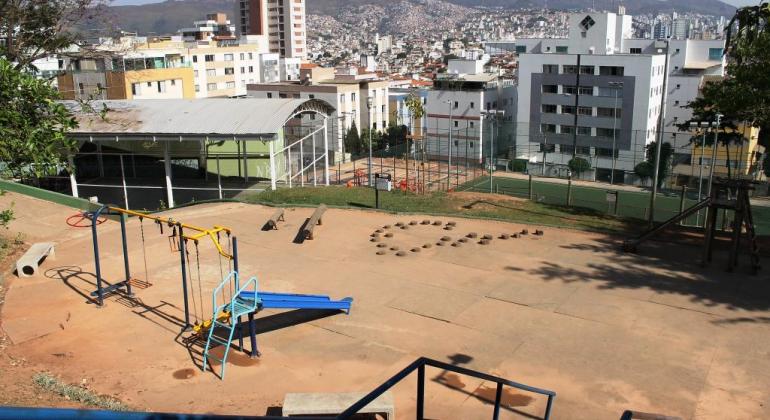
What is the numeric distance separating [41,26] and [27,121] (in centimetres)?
1286

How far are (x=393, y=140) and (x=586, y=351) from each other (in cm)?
5990

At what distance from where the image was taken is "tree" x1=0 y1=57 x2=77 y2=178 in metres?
11.9

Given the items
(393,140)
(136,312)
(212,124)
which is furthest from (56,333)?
(393,140)

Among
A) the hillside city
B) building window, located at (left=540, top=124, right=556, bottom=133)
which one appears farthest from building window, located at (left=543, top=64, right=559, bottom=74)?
the hillside city

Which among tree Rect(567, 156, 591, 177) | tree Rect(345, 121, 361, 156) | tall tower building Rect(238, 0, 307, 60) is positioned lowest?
tree Rect(345, 121, 361, 156)

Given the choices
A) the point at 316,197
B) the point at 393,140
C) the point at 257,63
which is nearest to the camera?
the point at 316,197

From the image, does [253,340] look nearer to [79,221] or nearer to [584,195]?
[79,221]

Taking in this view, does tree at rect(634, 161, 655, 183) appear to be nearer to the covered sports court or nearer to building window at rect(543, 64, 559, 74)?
the covered sports court

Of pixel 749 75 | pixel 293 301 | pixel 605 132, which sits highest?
pixel 749 75

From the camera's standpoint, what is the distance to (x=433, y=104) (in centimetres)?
6169

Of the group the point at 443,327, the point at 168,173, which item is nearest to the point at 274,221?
the point at 168,173

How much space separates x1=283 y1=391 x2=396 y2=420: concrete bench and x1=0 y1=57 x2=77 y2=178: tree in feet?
23.7

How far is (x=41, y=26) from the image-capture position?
23.1m

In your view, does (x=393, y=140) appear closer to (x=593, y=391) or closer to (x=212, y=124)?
(x=212, y=124)
